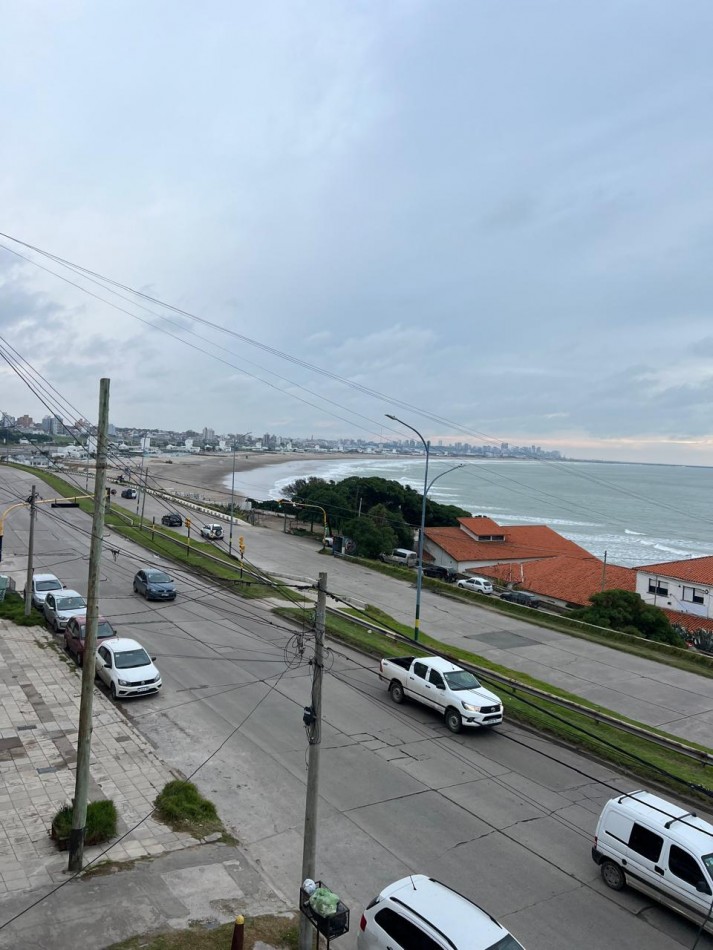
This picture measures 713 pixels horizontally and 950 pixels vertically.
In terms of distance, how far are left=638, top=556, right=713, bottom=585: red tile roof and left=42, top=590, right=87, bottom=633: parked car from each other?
1550 inches

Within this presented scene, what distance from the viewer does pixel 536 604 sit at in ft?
158

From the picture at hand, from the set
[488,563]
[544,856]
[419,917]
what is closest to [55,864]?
[419,917]

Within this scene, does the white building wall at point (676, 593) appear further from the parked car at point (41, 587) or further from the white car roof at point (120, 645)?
the white car roof at point (120, 645)

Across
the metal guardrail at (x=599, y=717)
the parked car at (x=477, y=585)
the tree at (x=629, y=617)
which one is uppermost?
the metal guardrail at (x=599, y=717)

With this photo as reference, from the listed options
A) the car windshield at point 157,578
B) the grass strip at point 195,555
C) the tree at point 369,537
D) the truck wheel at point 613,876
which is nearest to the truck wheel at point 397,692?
the truck wheel at point 613,876

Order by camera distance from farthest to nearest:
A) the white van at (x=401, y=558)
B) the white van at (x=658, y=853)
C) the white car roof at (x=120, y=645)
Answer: the white van at (x=401, y=558), the white car roof at (x=120, y=645), the white van at (x=658, y=853)

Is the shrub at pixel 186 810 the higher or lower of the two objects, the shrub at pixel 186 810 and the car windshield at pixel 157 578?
the lower

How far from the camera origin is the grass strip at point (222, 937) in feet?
27.0

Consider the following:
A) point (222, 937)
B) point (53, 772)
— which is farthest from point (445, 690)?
point (222, 937)

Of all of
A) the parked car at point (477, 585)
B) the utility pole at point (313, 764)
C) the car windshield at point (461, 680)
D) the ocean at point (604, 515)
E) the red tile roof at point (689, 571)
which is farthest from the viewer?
the ocean at point (604, 515)

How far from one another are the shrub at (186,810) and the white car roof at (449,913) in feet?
14.4

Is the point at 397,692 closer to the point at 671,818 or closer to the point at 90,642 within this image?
the point at 671,818

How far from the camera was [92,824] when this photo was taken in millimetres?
10789

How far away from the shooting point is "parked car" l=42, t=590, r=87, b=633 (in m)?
23.6
